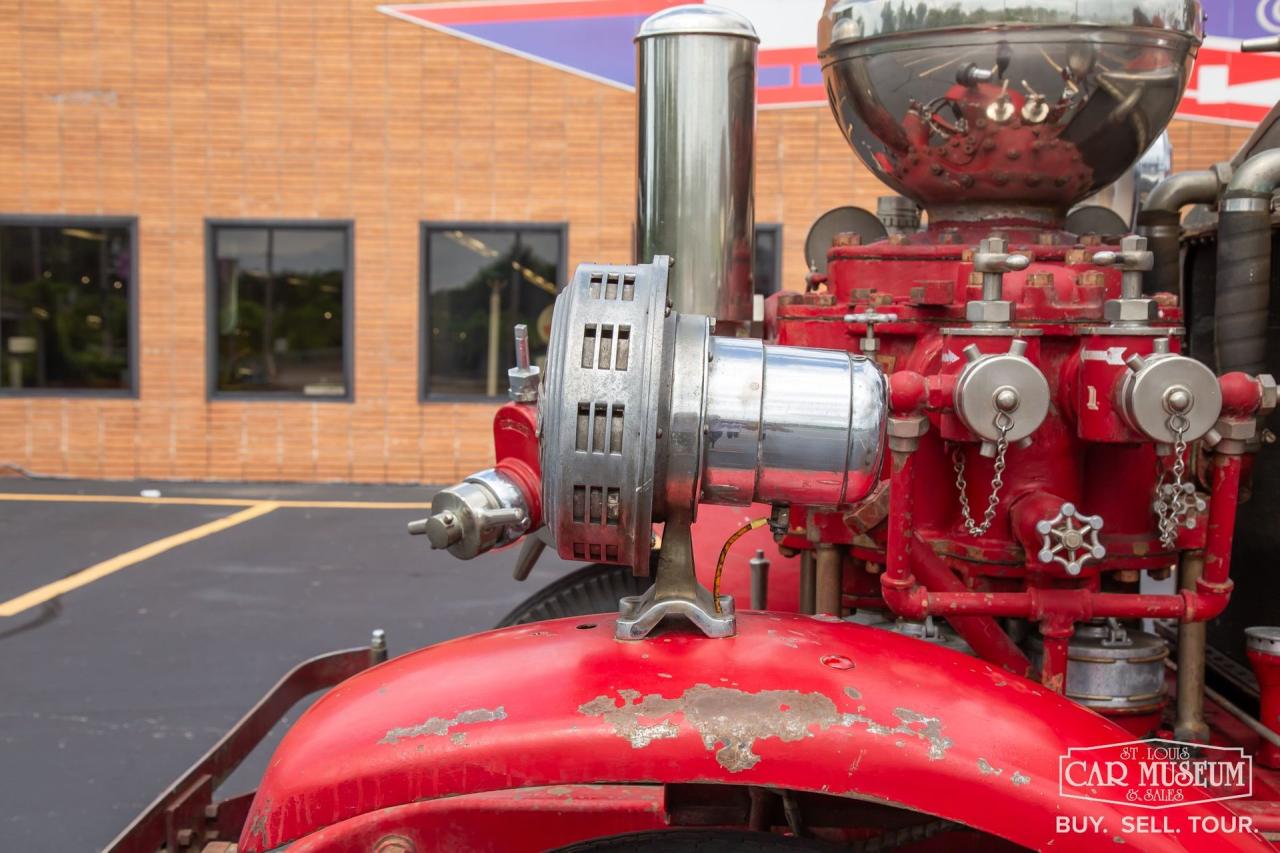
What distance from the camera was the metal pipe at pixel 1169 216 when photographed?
8.44ft

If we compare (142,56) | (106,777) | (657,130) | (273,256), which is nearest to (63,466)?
(273,256)

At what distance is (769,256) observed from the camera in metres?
10.6

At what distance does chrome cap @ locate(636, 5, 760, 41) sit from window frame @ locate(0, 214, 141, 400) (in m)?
9.12

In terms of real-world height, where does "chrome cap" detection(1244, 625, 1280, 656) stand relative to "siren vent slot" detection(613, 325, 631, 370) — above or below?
below

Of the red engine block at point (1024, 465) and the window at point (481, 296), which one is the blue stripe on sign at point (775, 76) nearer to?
the window at point (481, 296)

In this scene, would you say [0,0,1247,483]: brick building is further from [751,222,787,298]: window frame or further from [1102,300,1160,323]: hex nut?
[1102,300,1160,323]: hex nut

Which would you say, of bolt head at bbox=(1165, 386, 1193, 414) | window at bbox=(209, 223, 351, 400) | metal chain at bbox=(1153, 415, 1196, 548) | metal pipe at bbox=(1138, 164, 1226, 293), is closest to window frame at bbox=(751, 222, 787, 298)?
window at bbox=(209, 223, 351, 400)

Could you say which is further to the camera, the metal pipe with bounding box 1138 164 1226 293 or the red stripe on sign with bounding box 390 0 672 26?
the red stripe on sign with bounding box 390 0 672 26

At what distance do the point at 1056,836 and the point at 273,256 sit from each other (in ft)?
33.4

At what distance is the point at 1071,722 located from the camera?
1.77 metres

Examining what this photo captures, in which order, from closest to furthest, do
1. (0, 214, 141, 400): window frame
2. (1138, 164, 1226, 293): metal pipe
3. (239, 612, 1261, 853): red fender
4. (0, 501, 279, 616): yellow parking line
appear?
(239, 612, 1261, 853): red fender < (1138, 164, 1226, 293): metal pipe < (0, 501, 279, 616): yellow parking line < (0, 214, 141, 400): window frame

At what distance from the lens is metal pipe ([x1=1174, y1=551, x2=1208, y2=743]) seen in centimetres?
220

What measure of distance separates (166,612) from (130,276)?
17.6 ft

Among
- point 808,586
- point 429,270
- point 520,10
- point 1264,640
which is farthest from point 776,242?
point 1264,640
